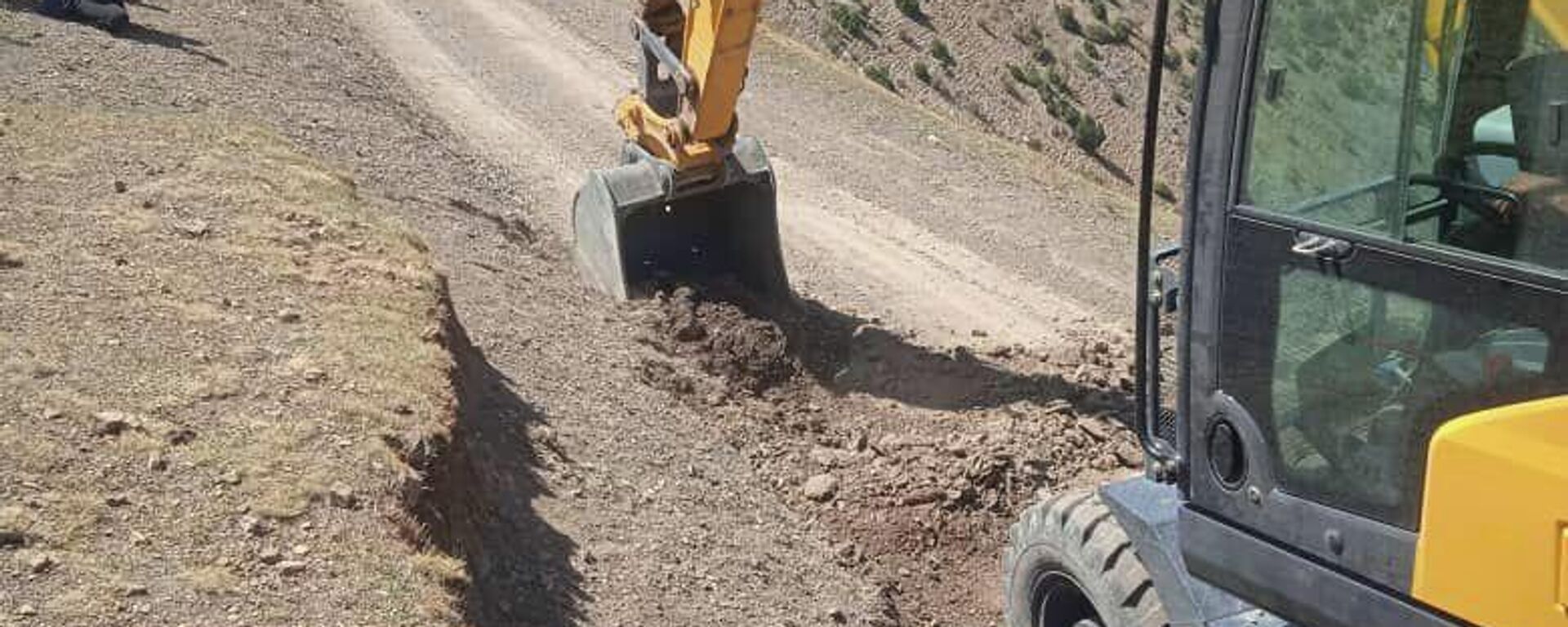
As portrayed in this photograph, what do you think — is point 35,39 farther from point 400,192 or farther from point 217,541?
point 217,541

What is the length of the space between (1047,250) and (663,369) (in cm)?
558

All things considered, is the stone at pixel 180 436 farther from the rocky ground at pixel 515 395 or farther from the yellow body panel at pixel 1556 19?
the yellow body panel at pixel 1556 19

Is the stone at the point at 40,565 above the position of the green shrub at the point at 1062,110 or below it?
above

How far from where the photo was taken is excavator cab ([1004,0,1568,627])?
12.4 ft

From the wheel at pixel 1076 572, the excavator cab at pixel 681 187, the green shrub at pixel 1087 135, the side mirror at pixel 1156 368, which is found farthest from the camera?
the green shrub at pixel 1087 135

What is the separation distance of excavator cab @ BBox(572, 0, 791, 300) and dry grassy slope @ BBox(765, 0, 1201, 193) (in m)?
11.7

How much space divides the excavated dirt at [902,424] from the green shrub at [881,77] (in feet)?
40.1

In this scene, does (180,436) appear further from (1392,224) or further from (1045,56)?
(1045,56)

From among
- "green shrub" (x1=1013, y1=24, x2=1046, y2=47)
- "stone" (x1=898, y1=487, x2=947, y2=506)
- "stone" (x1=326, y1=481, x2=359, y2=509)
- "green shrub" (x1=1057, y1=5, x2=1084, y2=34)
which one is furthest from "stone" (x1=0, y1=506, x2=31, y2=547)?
"green shrub" (x1=1057, y1=5, x2=1084, y2=34)

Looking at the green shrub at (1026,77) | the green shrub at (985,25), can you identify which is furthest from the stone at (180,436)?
the green shrub at (985,25)

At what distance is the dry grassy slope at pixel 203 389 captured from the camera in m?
6.02

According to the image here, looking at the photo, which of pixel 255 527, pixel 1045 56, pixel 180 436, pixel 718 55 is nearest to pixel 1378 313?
pixel 255 527

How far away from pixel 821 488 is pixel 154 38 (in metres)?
9.35

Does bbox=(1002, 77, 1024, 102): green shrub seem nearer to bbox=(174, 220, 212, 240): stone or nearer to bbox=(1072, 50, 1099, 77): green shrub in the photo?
bbox=(1072, 50, 1099, 77): green shrub
